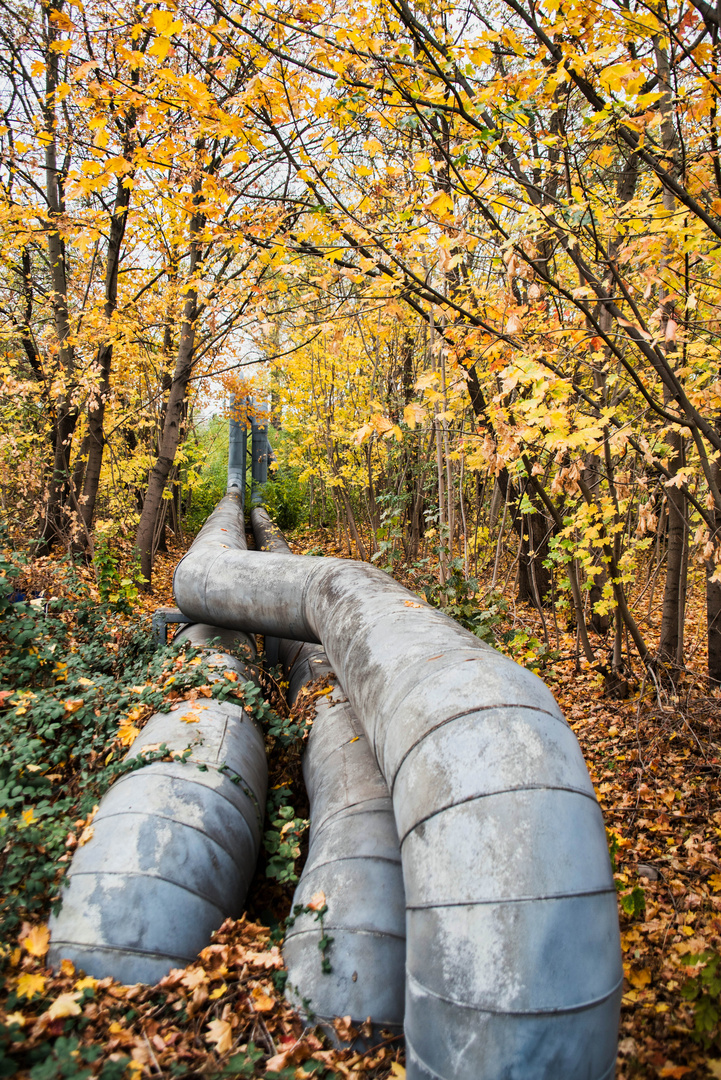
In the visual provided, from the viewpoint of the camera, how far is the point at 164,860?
8.52 feet

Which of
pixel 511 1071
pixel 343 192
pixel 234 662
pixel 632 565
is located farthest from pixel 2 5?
pixel 511 1071

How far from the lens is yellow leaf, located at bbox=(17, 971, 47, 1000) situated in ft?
6.93

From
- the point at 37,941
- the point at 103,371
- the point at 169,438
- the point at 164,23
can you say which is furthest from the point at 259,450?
the point at 37,941

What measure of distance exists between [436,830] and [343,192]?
6853 millimetres

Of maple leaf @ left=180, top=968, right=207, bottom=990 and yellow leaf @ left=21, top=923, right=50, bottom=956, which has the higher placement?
yellow leaf @ left=21, top=923, right=50, bottom=956

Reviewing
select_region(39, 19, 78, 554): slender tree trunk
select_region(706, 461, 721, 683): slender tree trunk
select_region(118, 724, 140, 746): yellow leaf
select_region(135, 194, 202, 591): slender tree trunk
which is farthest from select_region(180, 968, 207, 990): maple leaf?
select_region(135, 194, 202, 591): slender tree trunk

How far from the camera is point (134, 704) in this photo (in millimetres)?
4020

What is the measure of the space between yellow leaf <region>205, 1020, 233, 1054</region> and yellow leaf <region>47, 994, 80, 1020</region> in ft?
1.60

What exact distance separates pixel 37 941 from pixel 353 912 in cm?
131

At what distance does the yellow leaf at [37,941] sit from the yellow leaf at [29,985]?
126 mm

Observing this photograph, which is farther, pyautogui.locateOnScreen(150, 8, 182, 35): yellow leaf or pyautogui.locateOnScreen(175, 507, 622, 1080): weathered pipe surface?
pyautogui.locateOnScreen(150, 8, 182, 35): yellow leaf

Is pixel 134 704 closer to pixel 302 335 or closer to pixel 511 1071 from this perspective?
pixel 511 1071

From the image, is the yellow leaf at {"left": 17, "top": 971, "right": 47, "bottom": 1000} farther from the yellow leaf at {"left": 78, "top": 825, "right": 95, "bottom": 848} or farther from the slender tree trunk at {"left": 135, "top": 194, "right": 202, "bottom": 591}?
the slender tree trunk at {"left": 135, "top": 194, "right": 202, "bottom": 591}

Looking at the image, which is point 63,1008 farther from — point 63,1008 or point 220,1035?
point 220,1035
